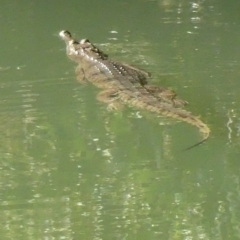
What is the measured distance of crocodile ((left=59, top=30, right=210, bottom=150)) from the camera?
4688 millimetres

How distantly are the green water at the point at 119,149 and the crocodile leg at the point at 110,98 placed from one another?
0.06 meters

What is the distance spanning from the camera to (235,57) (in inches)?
230

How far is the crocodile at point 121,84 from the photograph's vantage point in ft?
15.4

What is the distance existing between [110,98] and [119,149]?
0.78 meters

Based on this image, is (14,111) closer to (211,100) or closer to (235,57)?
(211,100)

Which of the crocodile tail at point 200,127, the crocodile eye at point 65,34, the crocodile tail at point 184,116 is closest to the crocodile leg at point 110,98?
the crocodile tail at point 184,116

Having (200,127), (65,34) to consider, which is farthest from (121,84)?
(65,34)

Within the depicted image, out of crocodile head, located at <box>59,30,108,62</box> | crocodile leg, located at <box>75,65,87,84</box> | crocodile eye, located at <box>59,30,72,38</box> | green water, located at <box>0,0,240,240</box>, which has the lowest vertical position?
green water, located at <box>0,0,240,240</box>

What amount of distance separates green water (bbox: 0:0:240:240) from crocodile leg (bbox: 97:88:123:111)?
6 centimetres

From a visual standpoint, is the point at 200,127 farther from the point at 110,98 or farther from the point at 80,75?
the point at 80,75

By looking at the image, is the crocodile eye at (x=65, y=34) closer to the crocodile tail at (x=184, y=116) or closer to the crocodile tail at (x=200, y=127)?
the crocodile tail at (x=184, y=116)

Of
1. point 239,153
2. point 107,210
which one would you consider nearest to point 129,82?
point 239,153

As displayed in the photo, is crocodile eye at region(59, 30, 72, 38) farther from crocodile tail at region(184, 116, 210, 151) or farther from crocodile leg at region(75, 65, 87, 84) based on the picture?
crocodile tail at region(184, 116, 210, 151)

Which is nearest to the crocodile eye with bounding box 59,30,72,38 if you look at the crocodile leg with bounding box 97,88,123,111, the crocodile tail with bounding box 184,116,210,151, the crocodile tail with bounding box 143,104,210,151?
the crocodile leg with bounding box 97,88,123,111
